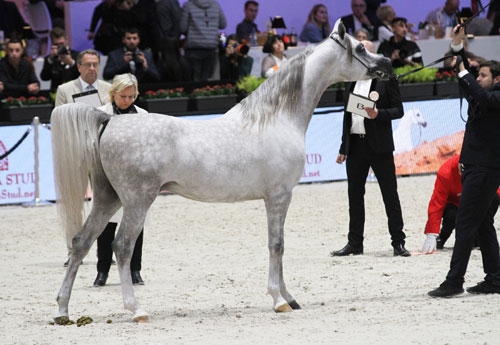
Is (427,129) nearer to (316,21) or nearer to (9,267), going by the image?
(316,21)

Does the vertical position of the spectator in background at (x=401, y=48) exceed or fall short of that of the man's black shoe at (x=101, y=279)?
it exceeds it

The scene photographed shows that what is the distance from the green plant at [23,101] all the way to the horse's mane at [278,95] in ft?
25.9

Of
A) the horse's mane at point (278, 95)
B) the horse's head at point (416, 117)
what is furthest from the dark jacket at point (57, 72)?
the horse's mane at point (278, 95)

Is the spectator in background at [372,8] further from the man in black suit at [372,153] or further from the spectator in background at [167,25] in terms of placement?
the man in black suit at [372,153]

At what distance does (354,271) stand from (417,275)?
642mm

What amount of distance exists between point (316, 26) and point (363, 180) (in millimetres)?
9839

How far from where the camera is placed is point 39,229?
509 inches

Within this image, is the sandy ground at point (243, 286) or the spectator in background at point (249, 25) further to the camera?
the spectator in background at point (249, 25)

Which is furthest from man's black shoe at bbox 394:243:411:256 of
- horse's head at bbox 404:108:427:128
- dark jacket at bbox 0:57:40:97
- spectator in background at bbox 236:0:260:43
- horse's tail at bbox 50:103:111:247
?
spectator in background at bbox 236:0:260:43

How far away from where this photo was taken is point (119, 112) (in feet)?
29.9

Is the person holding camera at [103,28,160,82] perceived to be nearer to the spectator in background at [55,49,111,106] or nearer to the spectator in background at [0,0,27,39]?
the spectator in background at [0,0,27,39]

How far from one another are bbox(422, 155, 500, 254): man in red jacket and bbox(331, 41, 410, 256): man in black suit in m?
0.30

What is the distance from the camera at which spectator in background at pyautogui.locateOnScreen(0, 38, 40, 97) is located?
51.9 ft

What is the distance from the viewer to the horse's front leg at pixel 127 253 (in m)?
7.65
